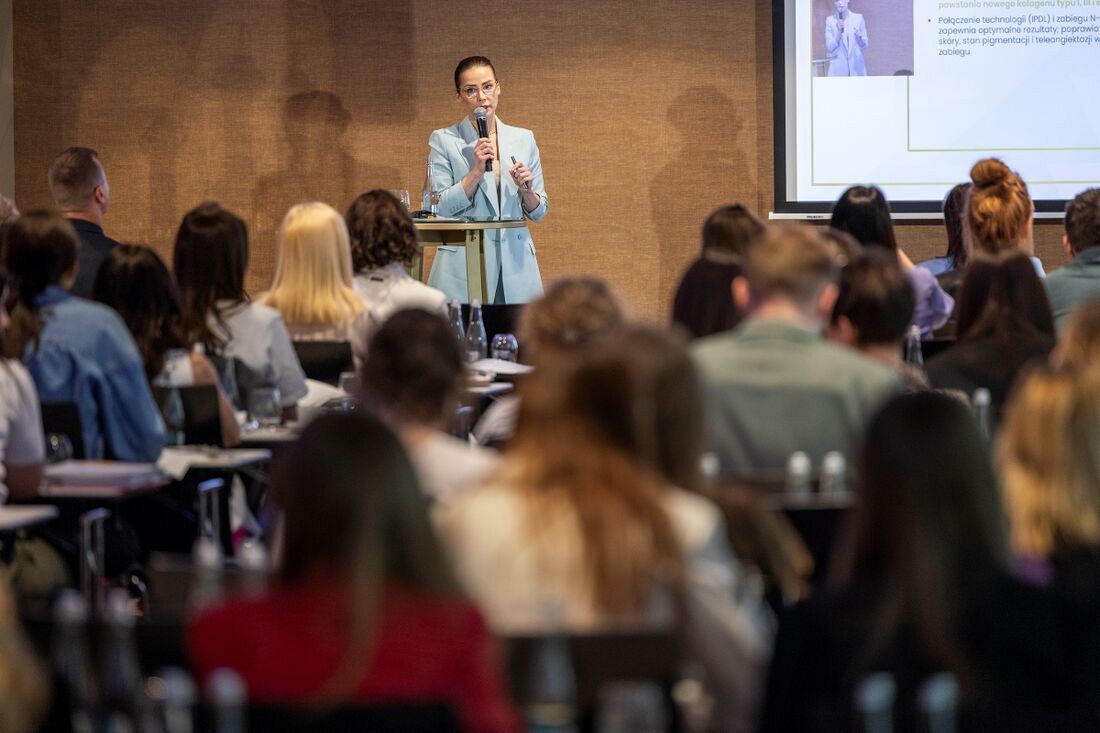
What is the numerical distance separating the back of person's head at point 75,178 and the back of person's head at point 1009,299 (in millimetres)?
3393

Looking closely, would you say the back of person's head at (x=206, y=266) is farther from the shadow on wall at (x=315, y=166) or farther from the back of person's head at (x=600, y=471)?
the shadow on wall at (x=315, y=166)

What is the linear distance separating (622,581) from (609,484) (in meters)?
0.12

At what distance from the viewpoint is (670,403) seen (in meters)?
2.15

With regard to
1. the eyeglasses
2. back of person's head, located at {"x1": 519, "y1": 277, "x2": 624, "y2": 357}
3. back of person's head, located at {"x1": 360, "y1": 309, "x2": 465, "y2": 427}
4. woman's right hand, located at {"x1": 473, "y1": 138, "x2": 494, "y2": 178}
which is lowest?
back of person's head, located at {"x1": 360, "y1": 309, "x2": 465, "y2": 427}

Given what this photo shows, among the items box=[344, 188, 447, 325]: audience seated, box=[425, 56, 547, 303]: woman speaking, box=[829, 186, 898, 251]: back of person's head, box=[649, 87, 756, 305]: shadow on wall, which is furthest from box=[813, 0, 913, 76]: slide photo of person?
box=[344, 188, 447, 325]: audience seated

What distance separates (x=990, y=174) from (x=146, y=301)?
299 cm

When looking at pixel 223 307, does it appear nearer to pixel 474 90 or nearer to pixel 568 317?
pixel 568 317

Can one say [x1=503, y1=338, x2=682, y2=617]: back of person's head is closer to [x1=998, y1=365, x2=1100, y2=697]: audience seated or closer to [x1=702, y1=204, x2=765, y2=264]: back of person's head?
[x1=998, y1=365, x2=1100, y2=697]: audience seated

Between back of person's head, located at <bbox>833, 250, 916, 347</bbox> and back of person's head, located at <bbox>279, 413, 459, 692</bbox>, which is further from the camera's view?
back of person's head, located at <bbox>833, 250, 916, 347</bbox>

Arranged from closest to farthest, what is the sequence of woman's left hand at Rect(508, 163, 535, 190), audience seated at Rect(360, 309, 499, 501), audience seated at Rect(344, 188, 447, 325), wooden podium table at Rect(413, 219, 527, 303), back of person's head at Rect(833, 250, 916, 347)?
audience seated at Rect(360, 309, 499, 501) < back of person's head at Rect(833, 250, 916, 347) < audience seated at Rect(344, 188, 447, 325) < wooden podium table at Rect(413, 219, 527, 303) < woman's left hand at Rect(508, 163, 535, 190)

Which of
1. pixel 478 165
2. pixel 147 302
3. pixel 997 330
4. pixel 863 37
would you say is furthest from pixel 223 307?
pixel 863 37

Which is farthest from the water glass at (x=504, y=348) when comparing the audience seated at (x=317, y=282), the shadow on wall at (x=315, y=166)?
the shadow on wall at (x=315, y=166)

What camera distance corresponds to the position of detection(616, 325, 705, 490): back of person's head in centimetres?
212

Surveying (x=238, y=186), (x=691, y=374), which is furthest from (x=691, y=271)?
(x=238, y=186)
